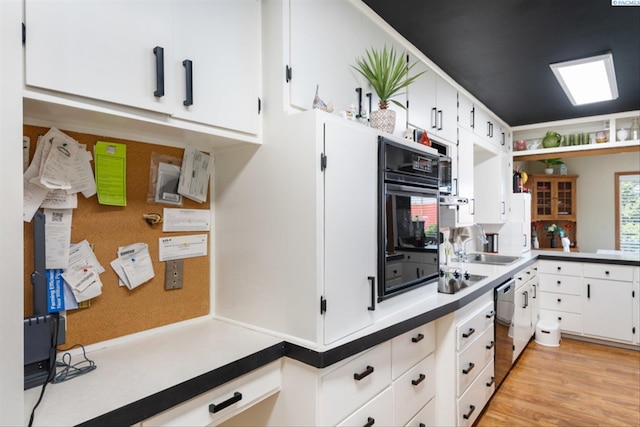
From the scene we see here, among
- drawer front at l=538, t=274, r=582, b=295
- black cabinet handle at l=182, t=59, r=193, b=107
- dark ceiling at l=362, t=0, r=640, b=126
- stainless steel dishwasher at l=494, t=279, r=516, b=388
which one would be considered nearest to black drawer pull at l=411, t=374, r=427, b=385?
stainless steel dishwasher at l=494, t=279, r=516, b=388

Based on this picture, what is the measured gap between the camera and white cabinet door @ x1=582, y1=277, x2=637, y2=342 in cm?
378

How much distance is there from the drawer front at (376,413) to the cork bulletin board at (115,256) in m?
0.84

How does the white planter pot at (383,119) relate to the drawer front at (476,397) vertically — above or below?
above

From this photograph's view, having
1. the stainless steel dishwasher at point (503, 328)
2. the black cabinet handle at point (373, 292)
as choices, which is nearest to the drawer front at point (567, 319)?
the stainless steel dishwasher at point (503, 328)

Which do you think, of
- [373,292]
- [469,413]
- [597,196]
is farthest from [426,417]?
[597,196]

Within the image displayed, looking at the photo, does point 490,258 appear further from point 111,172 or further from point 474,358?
point 111,172

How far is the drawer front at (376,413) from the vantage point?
1.47 metres

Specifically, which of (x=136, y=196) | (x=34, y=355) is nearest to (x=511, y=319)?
(x=136, y=196)

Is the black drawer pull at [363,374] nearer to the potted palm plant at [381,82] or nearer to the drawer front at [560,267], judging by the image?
the potted palm plant at [381,82]

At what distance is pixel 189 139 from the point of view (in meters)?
1.53

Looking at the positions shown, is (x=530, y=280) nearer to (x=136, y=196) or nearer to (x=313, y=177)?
(x=313, y=177)

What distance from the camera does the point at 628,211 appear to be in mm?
6207

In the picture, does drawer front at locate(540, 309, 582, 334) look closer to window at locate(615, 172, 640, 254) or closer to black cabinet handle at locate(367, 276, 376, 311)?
window at locate(615, 172, 640, 254)

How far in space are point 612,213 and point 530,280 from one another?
3.83 meters
